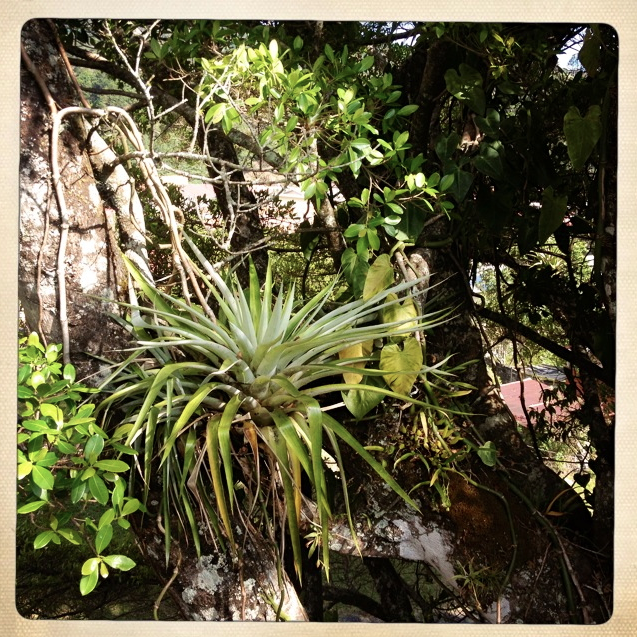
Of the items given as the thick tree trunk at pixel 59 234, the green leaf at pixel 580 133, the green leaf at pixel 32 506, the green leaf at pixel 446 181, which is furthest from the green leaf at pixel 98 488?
the green leaf at pixel 580 133

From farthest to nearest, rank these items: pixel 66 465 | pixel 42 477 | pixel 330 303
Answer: pixel 330 303, pixel 66 465, pixel 42 477

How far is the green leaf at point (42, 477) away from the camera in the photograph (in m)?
1.15

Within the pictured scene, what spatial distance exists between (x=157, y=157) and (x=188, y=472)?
618mm

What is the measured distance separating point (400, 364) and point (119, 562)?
0.63 meters

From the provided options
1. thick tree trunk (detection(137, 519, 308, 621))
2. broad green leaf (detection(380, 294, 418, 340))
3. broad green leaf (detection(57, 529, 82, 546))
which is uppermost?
broad green leaf (detection(380, 294, 418, 340))

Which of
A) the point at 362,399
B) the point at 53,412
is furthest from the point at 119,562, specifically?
the point at 362,399

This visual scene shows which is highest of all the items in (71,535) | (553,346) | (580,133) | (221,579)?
(580,133)

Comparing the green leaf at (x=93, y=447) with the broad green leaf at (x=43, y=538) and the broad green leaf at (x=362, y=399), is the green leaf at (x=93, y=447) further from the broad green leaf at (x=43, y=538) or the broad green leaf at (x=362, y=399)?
the broad green leaf at (x=362, y=399)

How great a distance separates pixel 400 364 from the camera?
1307 mm

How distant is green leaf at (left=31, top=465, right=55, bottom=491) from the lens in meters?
1.15

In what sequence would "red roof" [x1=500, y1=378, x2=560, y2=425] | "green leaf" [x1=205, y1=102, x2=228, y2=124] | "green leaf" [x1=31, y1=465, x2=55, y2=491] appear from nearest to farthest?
"green leaf" [x1=31, y1=465, x2=55, y2=491], "green leaf" [x1=205, y1=102, x2=228, y2=124], "red roof" [x1=500, y1=378, x2=560, y2=425]

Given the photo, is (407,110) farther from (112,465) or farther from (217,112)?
(112,465)

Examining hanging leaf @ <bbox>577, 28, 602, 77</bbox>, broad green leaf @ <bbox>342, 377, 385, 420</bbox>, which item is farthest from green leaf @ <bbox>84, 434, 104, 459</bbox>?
hanging leaf @ <bbox>577, 28, 602, 77</bbox>

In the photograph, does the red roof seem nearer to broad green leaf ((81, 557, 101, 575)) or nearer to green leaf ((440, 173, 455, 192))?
green leaf ((440, 173, 455, 192))
